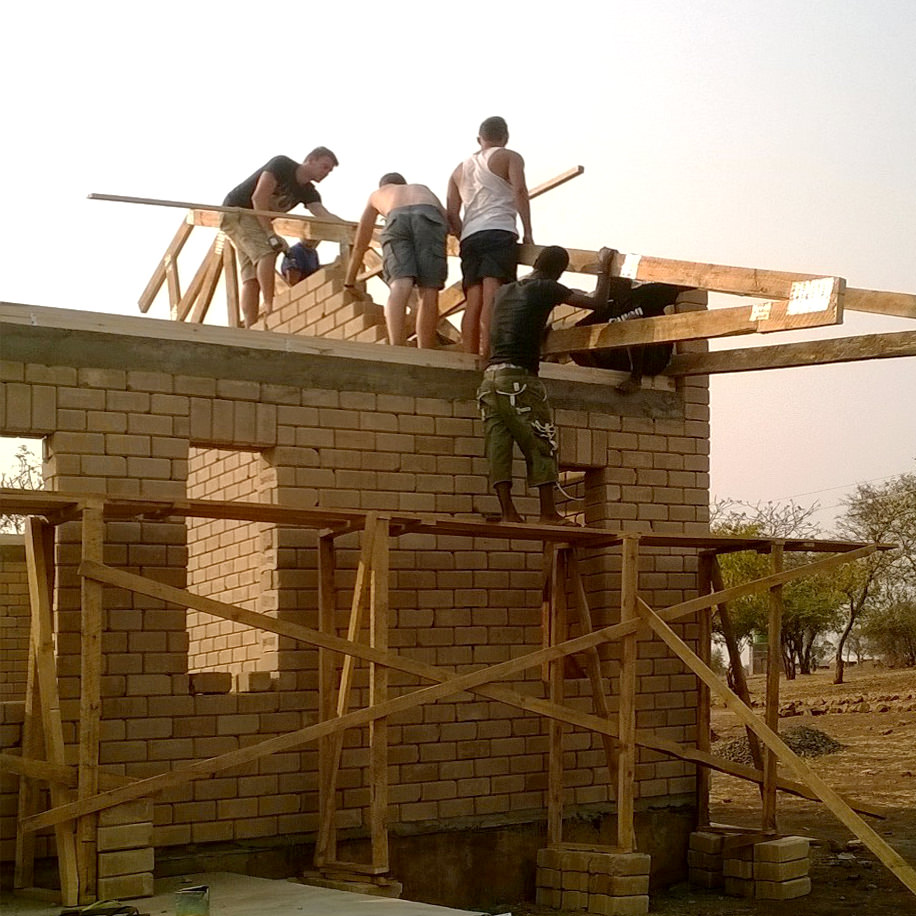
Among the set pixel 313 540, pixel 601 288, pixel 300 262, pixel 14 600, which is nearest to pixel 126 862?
pixel 313 540

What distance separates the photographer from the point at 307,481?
9.48 meters

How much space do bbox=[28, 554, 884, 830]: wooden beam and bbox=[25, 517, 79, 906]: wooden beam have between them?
173 mm

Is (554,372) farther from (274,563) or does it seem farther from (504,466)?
(274,563)

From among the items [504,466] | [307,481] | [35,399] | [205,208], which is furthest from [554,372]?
[35,399]

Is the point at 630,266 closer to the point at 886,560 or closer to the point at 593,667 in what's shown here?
the point at 593,667

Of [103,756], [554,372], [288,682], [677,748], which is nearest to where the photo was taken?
[103,756]

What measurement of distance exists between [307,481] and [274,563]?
0.57m

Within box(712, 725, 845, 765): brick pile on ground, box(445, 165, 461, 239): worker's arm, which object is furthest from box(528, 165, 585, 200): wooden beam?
box(712, 725, 845, 765): brick pile on ground

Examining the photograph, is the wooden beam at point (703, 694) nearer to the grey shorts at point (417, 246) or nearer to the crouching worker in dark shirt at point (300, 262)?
the grey shorts at point (417, 246)

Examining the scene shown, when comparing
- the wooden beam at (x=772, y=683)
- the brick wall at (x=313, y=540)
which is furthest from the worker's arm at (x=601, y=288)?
the wooden beam at (x=772, y=683)

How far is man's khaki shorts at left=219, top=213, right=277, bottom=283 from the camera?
11.3m

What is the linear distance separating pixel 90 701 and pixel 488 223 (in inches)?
175

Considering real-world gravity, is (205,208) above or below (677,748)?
above

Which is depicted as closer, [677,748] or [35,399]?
[35,399]
